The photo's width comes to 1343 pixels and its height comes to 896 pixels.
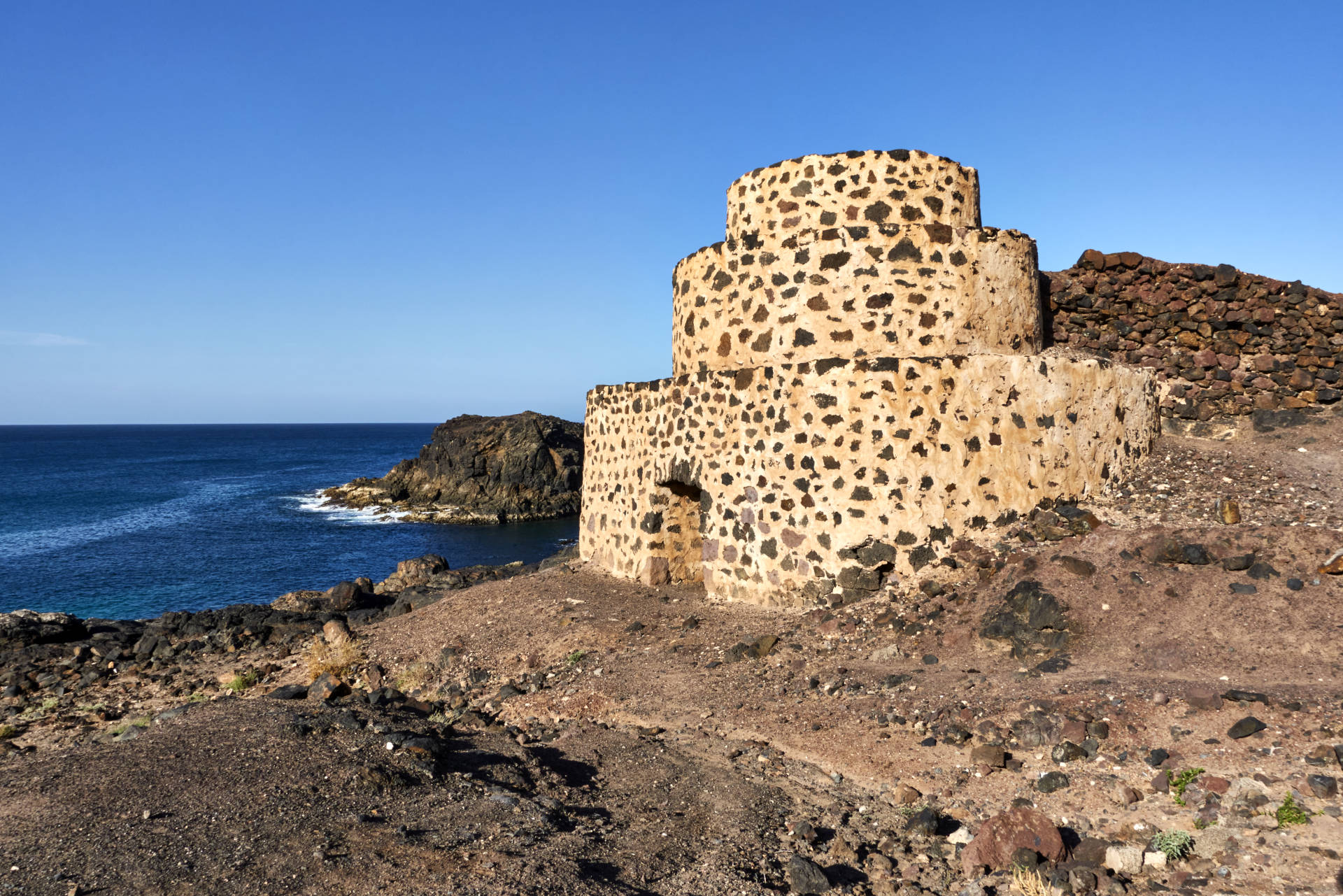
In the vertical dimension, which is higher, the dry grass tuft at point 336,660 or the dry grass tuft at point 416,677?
the dry grass tuft at point 416,677

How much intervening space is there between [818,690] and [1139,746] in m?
2.54

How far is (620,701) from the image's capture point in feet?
24.6

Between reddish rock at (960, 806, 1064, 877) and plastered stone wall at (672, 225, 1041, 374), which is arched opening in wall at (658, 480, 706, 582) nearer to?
plastered stone wall at (672, 225, 1041, 374)

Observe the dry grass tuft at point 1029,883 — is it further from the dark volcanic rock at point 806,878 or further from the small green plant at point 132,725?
the small green plant at point 132,725

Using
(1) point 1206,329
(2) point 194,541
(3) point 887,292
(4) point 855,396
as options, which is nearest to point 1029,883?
(4) point 855,396

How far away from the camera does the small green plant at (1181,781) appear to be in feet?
15.5

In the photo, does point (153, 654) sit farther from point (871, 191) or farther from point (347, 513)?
Answer: point (347, 513)

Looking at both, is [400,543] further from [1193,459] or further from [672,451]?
[1193,459]

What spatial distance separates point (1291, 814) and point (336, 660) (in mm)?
9833

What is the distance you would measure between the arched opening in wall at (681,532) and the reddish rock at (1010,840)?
636cm

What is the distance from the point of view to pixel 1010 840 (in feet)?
14.6

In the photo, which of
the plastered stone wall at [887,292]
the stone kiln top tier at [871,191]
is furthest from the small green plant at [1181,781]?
the stone kiln top tier at [871,191]

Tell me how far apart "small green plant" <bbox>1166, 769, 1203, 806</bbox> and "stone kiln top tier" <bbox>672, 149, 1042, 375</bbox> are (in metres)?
5.26

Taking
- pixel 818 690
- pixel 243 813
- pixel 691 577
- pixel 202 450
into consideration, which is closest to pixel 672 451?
pixel 691 577
